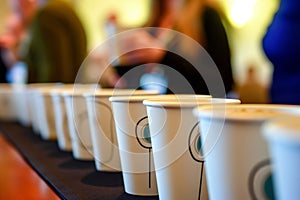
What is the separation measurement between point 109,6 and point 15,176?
3305 mm

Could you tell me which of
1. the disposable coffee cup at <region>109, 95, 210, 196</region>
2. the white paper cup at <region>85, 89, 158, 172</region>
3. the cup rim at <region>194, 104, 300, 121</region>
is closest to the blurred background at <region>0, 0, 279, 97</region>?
the white paper cup at <region>85, 89, 158, 172</region>

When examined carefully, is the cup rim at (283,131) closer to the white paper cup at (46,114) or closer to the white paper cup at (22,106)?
the white paper cup at (46,114)

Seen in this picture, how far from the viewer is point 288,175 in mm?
231

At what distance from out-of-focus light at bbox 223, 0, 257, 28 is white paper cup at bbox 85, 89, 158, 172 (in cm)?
227

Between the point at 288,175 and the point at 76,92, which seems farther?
the point at 76,92

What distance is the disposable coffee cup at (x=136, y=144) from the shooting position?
0.47m

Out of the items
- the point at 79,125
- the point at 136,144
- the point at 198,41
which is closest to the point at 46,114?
the point at 79,125

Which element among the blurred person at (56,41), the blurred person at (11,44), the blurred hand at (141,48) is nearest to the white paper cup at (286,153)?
the blurred hand at (141,48)

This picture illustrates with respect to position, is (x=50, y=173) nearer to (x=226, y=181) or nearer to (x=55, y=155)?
(x=55, y=155)

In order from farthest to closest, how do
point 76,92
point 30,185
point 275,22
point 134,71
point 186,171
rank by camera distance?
point 134,71 < point 275,22 < point 76,92 < point 30,185 < point 186,171

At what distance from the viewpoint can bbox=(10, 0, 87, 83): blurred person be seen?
122 centimetres

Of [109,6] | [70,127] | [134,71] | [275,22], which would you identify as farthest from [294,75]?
[109,6]

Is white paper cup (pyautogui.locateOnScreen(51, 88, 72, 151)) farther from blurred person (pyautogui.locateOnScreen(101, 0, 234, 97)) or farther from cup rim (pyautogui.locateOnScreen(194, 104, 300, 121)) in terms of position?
cup rim (pyautogui.locateOnScreen(194, 104, 300, 121))

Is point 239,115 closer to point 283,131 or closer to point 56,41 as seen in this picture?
point 283,131
